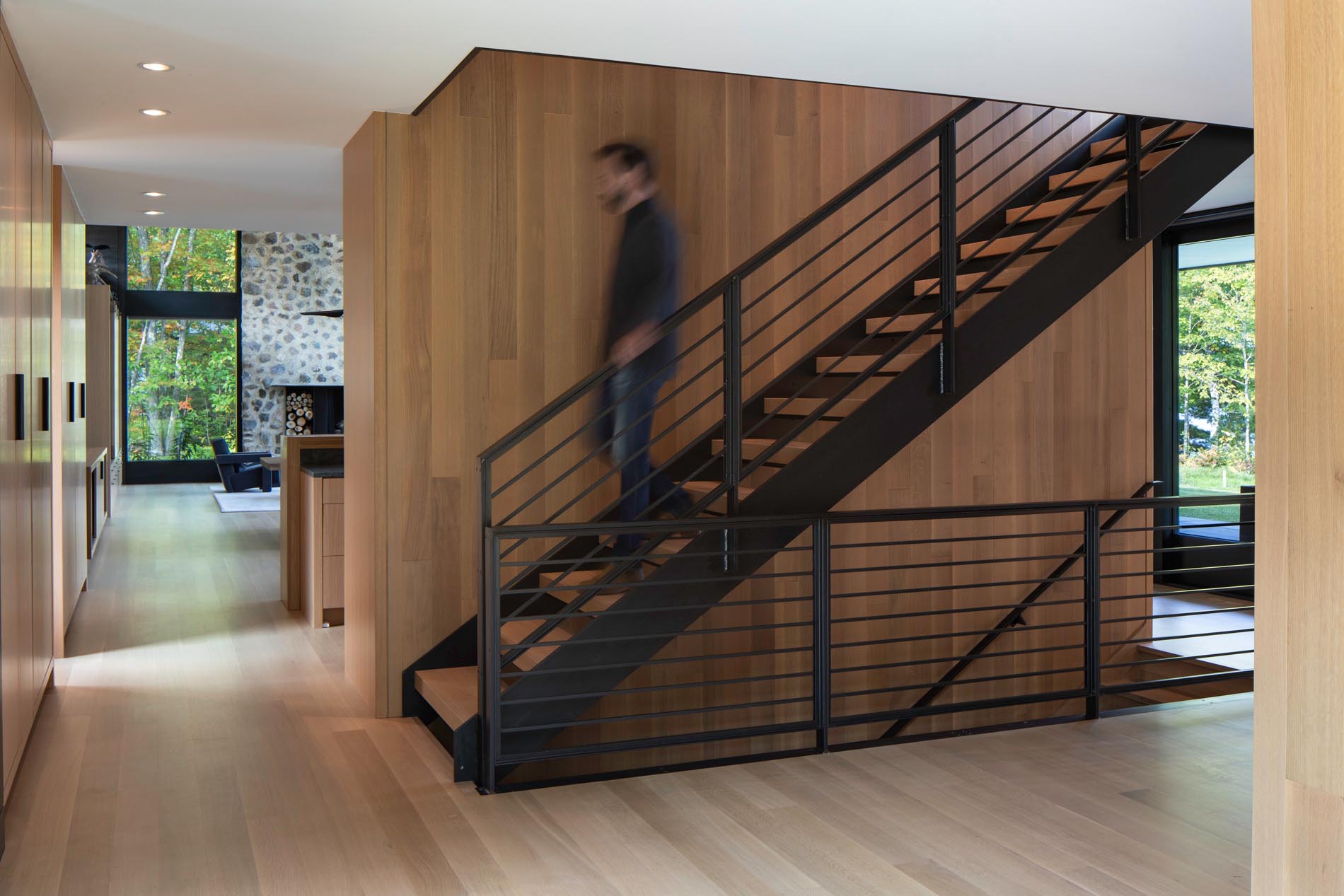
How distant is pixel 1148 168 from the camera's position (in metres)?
5.04

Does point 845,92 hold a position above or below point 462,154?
above

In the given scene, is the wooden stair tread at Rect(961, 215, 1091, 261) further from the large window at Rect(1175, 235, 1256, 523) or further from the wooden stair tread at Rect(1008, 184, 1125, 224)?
the large window at Rect(1175, 235, 1256, 523)

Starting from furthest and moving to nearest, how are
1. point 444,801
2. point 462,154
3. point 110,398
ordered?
point 110,398 → point 462,154 → point 444,801

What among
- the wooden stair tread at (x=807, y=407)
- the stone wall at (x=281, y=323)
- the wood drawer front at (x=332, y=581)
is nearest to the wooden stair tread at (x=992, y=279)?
the wooden stair tread at (x=807, y=407)

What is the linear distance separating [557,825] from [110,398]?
9.44 meters

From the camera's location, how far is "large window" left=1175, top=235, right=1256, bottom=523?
7863 mm

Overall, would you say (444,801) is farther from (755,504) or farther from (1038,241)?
(1038,241)

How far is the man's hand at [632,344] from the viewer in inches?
199

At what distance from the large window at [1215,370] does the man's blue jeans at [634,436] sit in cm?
A: 472

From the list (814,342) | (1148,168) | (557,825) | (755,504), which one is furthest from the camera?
(814,342)

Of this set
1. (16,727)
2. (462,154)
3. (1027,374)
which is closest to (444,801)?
(16,727)

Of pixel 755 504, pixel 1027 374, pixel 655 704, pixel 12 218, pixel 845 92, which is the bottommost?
pixel 655 704

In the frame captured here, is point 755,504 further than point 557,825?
Yes

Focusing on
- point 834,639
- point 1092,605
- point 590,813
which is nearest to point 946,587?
point 1092,605
